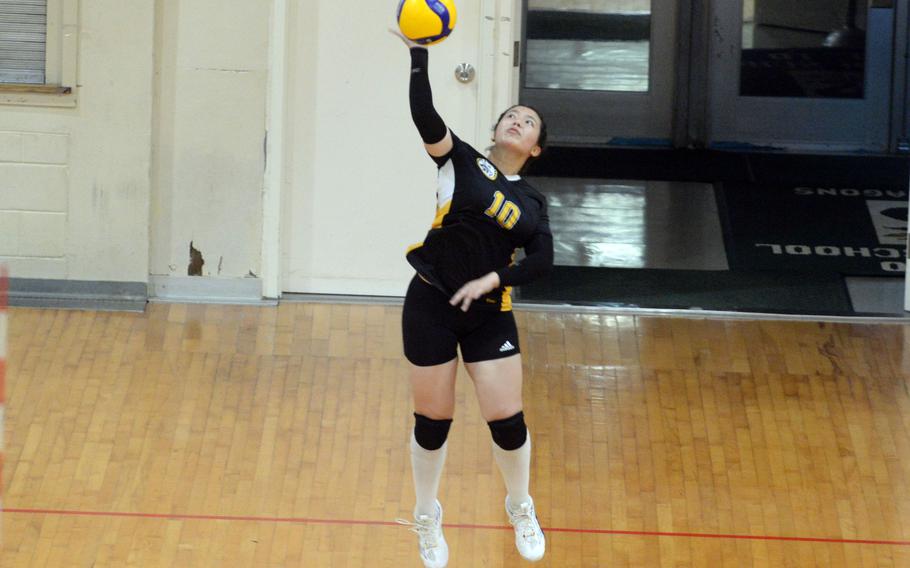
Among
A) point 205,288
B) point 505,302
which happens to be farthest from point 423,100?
point 205,288

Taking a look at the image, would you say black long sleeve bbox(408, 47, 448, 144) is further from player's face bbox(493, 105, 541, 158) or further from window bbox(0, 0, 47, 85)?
window bbox(0, 0, 47, 85)

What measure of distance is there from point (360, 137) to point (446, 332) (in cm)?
275

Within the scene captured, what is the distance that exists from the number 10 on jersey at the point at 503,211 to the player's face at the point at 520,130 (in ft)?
0.63

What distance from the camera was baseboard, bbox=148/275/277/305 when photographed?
681 cm

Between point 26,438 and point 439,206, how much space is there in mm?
2321

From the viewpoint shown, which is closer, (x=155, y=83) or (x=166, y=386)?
(x=166, y=386)

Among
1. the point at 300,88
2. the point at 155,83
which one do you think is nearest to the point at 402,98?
the point at 300,88

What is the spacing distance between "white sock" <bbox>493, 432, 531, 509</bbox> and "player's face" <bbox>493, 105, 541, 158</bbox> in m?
0.95

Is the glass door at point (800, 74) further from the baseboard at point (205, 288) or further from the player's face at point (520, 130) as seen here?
the player's face at point (520, 130)

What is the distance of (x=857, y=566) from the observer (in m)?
4.94

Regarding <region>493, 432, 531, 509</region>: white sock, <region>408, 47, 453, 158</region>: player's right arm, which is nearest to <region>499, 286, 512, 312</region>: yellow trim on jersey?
<region>493, 432, 531, 509</region>: white sock

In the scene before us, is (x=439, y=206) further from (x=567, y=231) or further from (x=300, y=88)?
(x=567, y=231)

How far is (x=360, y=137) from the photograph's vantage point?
679 centimetres

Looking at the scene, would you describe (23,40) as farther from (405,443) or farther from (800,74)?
(800,74)
